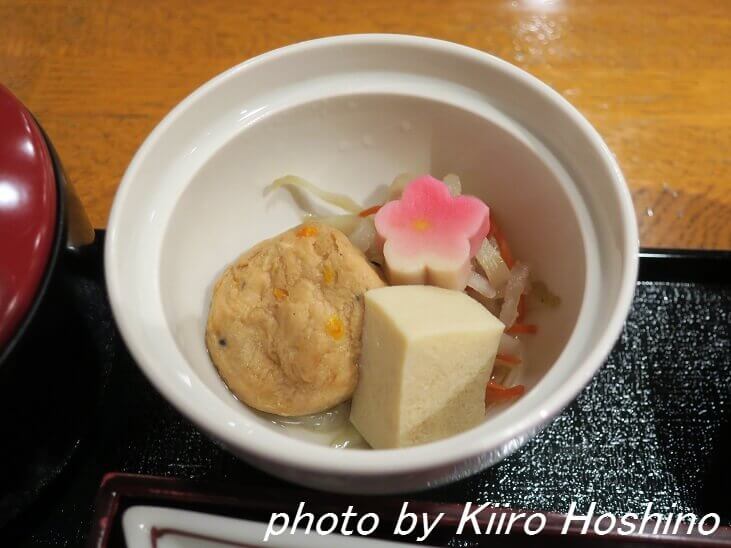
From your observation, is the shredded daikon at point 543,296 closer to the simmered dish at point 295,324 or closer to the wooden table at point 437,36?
the simmered dish at point 295,324

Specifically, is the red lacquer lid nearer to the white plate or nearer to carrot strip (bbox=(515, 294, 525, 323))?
the white plate

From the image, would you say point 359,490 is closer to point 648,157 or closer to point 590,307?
point 590,307

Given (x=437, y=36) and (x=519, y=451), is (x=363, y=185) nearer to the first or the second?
(x=519, y=451)

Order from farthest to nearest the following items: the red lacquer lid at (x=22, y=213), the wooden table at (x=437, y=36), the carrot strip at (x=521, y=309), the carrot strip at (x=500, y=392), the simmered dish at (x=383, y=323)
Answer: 1. the wooden table at (x=437, y=36)
2. the carrot strip at (x=521, y=309)
3. the carrot strip at (x=500, y=392)
4. the simmered dish at (x=383, y=323)
5. the red lacquer lid at (x=22, y=213)

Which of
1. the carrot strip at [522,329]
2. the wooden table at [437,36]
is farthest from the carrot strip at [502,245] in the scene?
the wooden table at [437,36]

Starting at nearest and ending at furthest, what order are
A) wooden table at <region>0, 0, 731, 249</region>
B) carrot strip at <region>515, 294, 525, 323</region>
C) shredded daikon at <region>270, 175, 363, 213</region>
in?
1. carrot strip at <region>515, 294, 525, 323</region>
2. shredded daikon at <region>270, 175, 363, 213</region>
3. wooden table at <region>0, 0, 731, 249</region>

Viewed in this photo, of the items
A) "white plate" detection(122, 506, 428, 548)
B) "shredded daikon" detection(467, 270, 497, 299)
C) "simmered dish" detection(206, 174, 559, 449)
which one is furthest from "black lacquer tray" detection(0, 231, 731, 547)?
"shredded daikon" detection(467, 270, 497, 299)

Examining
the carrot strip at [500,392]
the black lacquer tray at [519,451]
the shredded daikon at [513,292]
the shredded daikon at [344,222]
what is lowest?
the black lacquer tray at [519,451]
